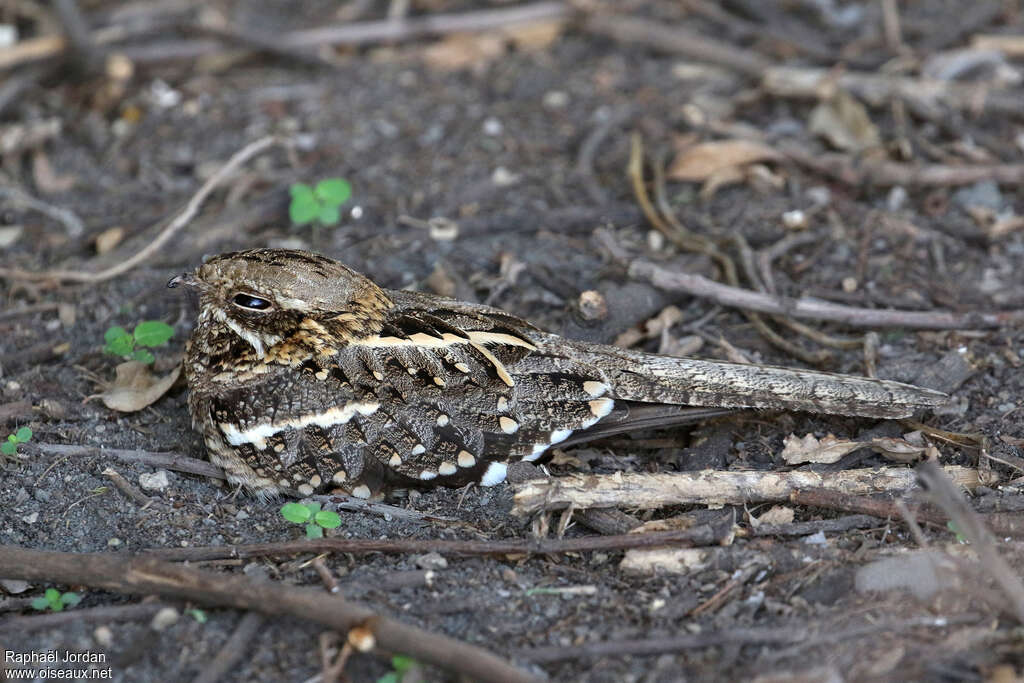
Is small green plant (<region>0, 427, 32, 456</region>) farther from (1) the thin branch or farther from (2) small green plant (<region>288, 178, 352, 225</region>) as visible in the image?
(2) small green plant (<region>288, 178, 352, 225</region>)

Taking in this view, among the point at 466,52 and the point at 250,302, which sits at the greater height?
the point at 466,52

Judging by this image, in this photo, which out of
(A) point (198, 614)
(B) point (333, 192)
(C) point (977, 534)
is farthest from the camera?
(B) point (333, 192)

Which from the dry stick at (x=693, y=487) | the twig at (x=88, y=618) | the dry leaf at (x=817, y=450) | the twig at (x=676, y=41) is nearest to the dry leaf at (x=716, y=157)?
the twig at (x=676, y=41)

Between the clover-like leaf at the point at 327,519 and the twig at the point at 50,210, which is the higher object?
the twig at the point at 50,210

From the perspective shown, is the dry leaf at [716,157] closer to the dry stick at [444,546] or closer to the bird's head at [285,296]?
the bird's head at [285,296]

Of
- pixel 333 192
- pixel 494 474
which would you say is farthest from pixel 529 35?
pixel 494 474

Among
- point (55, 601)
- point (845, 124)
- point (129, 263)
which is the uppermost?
point (845, 124)

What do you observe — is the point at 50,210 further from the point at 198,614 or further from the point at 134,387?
the point at 198,614
